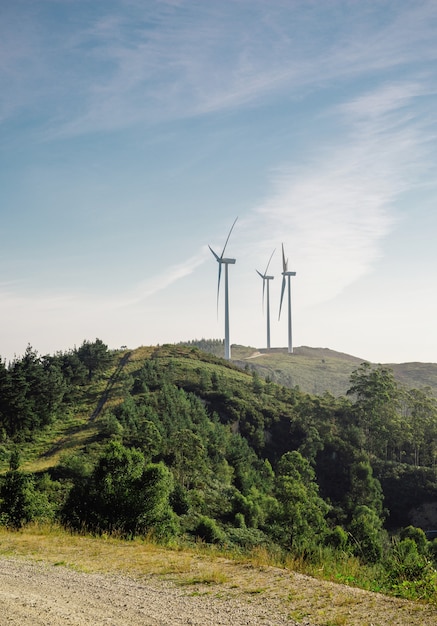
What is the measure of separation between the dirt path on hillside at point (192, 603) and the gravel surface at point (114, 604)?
2 cm

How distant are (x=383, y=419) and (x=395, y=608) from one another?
111988mm

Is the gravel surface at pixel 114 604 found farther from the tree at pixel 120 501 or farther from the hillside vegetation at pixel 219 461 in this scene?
the tree at pixel 120 501

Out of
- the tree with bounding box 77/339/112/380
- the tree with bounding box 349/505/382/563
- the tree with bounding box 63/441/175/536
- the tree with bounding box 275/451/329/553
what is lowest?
the tree with bounding box 349/505/382/563

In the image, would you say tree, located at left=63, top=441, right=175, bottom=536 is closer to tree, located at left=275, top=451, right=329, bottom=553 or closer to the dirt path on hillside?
the dirt path on hillside

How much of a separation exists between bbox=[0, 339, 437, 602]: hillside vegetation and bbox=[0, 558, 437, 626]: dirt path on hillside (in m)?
1.74

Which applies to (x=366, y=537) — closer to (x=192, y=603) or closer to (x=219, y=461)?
(x=219, y=461)

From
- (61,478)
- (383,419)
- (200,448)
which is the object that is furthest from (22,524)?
(383,419)

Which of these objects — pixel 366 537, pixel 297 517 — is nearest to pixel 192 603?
pixel 297 517

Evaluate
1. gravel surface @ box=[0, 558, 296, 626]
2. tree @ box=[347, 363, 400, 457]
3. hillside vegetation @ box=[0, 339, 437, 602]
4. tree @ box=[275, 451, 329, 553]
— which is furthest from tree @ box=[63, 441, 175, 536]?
tree @ box=[347, 363, 400, 457]

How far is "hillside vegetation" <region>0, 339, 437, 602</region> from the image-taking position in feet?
97.7

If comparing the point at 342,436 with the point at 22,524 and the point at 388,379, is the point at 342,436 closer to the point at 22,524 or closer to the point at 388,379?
the point at 388,379

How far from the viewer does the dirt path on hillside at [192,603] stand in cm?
1277

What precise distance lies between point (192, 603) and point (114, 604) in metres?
2.19

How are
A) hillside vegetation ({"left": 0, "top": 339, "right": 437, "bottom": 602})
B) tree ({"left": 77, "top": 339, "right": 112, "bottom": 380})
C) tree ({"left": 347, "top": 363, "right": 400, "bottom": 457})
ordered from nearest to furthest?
1. hillside vegetation ({"left": 0, "top": 339, "right": 437, "bottom": 602})
2. tree ({"left": 347, "top": 363, "right": 400, "bottom": 457})
3. tree ({"left": 77, "top": 339, "right": 112, "bottom": 380})
